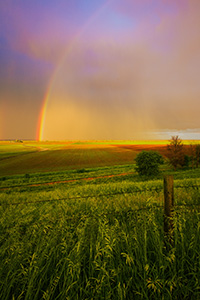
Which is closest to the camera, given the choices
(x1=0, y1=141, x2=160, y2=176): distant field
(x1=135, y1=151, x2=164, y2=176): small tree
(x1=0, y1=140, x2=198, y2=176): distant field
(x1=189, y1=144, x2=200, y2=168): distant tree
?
(x1=135, y1=151, x2=164, y2=176): small tree

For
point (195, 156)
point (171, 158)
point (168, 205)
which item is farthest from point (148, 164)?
point (168, 205)

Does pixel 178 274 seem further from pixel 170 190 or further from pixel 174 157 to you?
pixel 174 157

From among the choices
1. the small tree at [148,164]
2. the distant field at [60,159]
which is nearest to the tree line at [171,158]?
the small tree at [148,164]

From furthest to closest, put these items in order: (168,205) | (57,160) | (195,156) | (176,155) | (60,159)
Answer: (60,159) < (57,160) < (195,156) < (176,155) < (168,205)

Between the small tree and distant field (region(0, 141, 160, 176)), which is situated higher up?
the small tree

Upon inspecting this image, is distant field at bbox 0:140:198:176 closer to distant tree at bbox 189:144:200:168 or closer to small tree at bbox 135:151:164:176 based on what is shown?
distant tree at bbox 189:144:200:168

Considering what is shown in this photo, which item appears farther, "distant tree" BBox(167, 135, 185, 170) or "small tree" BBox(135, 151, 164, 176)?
"distant tree" BBox(167, 135, 185, 170)

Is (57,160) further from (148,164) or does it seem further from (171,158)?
(171,158)

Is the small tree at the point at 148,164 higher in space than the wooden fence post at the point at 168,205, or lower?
lower

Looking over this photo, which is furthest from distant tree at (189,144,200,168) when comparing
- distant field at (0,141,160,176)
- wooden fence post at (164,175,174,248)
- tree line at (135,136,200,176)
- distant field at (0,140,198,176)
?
wooden fence post at (164,175,174,248)

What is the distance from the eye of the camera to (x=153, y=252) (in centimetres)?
248

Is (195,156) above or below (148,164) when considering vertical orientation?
above

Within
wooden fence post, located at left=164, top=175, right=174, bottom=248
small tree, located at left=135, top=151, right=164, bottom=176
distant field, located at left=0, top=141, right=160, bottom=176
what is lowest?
distant field, located at left=0, top=141, right=160, bottom=176

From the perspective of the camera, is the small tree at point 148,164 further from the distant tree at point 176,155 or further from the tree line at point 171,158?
the distant tree at point 176,155
